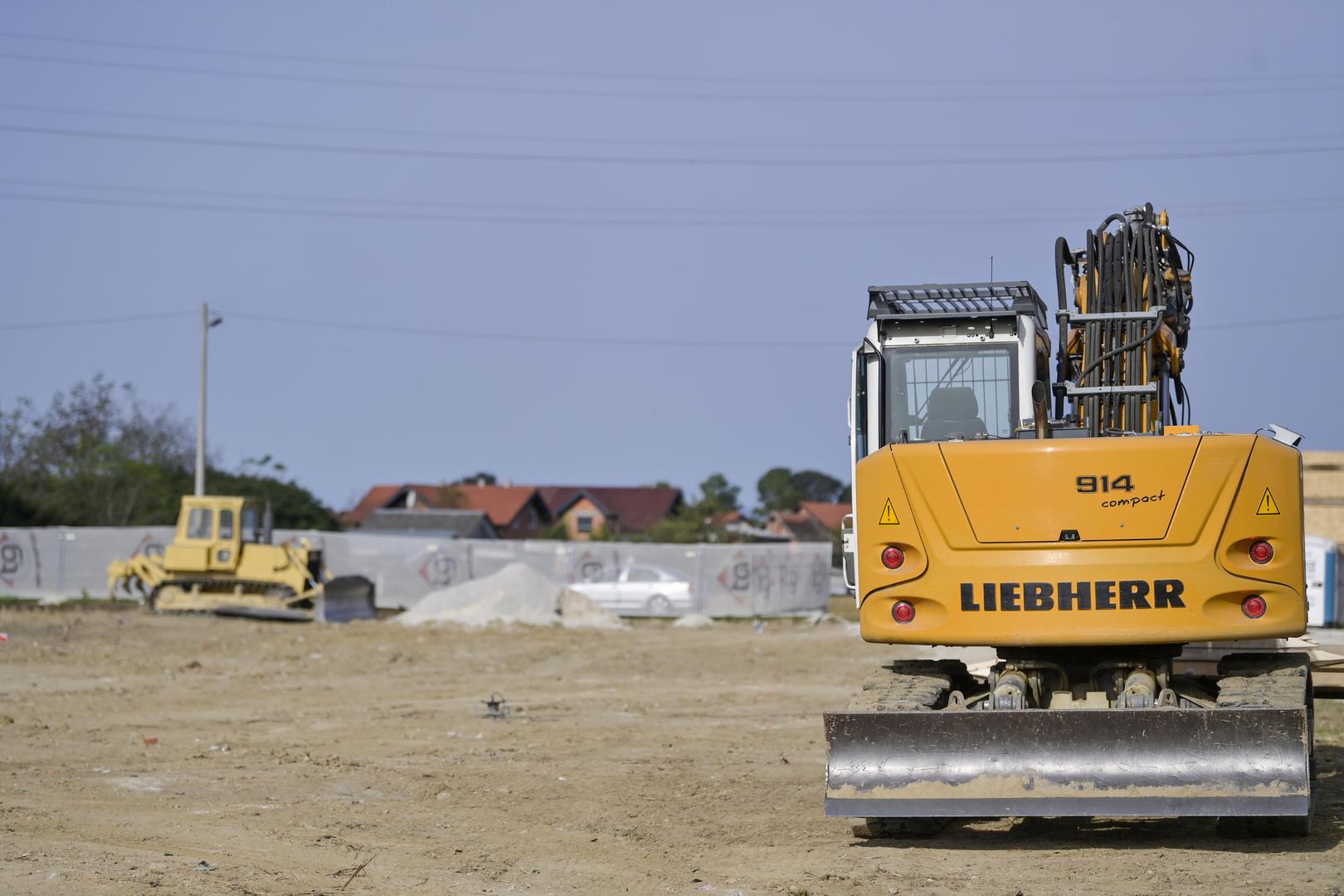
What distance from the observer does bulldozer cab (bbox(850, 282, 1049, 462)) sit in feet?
28.8

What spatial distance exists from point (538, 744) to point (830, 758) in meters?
6.17

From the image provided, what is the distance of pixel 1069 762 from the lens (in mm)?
7305

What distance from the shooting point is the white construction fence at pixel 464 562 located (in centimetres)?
3594

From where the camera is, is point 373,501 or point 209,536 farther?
point 373,501

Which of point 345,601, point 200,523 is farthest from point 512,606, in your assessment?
point 200,523

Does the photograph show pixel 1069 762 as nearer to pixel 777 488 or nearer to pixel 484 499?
pixel 484 499

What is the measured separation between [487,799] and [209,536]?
2381 centimetres

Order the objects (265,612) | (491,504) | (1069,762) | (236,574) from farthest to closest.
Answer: (491,504) < (236,574) < (265,612) < (1069,762)

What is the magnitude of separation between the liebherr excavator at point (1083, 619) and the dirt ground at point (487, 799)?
400mm

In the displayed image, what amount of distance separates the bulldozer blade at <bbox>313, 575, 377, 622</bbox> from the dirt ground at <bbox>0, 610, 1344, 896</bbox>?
9538 mm

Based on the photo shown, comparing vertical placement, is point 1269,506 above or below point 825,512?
→ above

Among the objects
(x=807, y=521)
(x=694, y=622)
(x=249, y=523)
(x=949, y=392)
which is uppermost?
(x=949, y=392)

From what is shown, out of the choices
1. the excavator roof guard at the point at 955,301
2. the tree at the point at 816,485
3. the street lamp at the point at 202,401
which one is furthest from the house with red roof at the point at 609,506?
the excavator roof guard at the point at 955,301

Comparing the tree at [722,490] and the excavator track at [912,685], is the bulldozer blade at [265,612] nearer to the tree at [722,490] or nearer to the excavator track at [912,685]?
the excavator track at [912,685]
